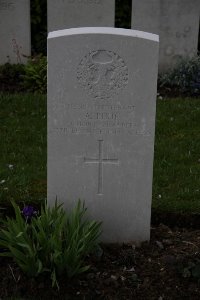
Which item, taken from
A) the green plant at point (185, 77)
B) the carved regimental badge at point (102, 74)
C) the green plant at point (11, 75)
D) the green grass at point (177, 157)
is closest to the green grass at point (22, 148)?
the green plant at point (11, 75)

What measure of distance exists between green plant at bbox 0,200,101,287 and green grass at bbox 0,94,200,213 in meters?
0.98

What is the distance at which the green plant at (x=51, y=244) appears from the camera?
12.3 feet

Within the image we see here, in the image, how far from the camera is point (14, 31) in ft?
30.8

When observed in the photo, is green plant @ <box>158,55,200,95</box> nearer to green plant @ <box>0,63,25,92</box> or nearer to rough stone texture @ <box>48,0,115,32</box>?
rough stone texture @ <box>48,0,115,32</box>

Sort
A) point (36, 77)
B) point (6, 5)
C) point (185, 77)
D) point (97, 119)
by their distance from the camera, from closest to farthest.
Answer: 1. point (97, 119)
2. point (36, 77)
3. point (185, 77)
4. point (6, 5)

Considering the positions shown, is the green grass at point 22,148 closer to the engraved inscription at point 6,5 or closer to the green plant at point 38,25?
the engraved inscription at point 6,5

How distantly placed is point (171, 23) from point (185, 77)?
105 cm

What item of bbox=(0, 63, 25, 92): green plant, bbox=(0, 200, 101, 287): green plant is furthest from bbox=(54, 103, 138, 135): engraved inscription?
bbox=(0, 63, 25, 92): green plant

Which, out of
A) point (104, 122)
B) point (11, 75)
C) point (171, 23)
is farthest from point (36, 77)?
point (104, 122)

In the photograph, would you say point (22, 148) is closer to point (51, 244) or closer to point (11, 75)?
point (51, 244)

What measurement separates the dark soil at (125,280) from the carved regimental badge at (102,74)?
113cm

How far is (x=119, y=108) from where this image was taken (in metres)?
4.11

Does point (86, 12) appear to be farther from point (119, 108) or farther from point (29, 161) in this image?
point (119, 108)

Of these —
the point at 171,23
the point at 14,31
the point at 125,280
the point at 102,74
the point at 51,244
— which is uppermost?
the point at 171,23
